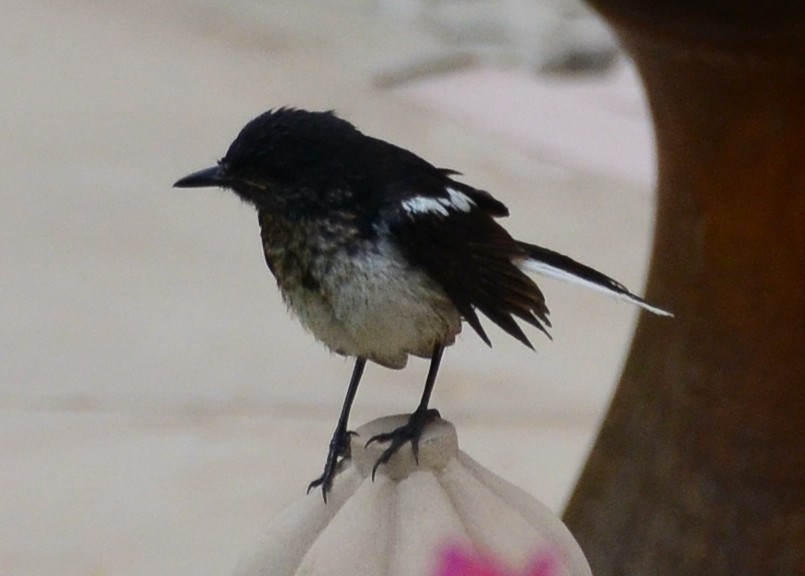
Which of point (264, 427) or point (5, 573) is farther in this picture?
point (264, 427)

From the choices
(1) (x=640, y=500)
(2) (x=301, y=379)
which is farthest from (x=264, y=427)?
(1) (x=640, y=500)

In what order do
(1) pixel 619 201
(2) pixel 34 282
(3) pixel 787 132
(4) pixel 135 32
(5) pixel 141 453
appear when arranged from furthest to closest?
1. (4) pixel 135 32
2. (1) pixel 619 201
3. (2) pixel 34 282
4. (5) pixel 141 453
5. (3) pixel 787 132

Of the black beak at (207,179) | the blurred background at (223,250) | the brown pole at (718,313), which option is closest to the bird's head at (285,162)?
the black beak at (207,179)

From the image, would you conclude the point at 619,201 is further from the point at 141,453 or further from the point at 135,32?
the point at 135,32

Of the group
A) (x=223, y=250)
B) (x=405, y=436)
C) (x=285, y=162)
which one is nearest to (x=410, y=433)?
(x=405, y=436)

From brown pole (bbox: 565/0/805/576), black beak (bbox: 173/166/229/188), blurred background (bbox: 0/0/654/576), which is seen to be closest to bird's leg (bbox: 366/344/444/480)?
black beak (bbox: 173/166/229/188)

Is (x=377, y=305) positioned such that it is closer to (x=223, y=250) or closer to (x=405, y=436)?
(x=405, y=436)
